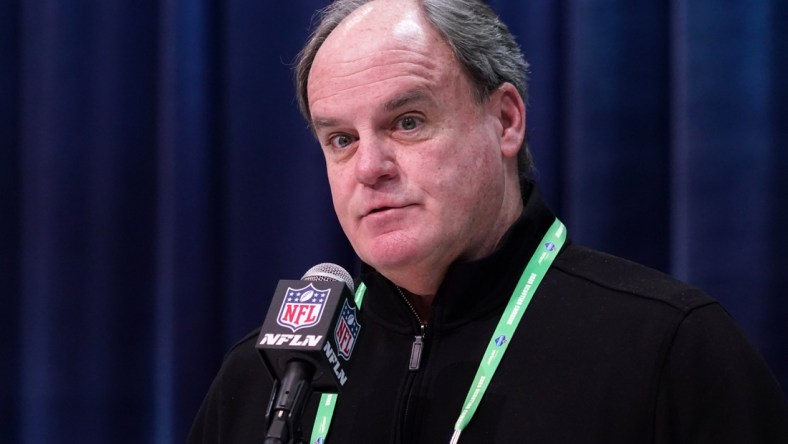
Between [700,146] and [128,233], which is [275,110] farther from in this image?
[700,146]

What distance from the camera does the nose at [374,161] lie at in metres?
1.44

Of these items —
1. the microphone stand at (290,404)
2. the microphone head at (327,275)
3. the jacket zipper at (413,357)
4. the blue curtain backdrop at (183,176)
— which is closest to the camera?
the microphone stand at (290,404)

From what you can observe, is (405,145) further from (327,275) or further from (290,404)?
(290,404)

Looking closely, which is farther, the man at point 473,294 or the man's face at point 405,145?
the man's face at point 405,145

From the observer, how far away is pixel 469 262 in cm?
148

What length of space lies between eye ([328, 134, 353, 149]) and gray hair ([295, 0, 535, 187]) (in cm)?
22

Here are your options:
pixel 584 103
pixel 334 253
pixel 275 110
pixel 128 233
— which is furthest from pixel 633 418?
pixel 128 233

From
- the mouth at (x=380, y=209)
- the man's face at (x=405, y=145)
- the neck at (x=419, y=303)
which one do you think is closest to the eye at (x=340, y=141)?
the man's face at (x=405, y=145)

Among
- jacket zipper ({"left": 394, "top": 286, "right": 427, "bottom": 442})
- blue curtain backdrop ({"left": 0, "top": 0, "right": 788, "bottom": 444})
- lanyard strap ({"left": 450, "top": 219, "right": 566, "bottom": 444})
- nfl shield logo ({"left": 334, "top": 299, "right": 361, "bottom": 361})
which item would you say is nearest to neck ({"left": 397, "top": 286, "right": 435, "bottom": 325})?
jacket zipper ({"left": 394, "top": 286, "right": 427, "bottom": 442})

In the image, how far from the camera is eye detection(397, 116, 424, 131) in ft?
4.87

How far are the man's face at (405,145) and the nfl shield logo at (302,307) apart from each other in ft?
1.02

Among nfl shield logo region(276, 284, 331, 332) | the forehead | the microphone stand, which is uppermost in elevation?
the forehead

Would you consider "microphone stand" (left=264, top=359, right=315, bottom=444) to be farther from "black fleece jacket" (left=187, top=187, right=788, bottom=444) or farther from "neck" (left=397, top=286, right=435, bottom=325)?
"neck" (left=397, top=286, right=435, bottom=325)

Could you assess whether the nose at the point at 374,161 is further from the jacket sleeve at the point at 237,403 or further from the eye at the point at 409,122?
the jacket sleeve at the point at 237,403
